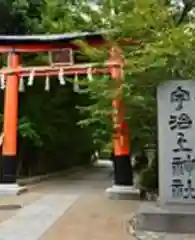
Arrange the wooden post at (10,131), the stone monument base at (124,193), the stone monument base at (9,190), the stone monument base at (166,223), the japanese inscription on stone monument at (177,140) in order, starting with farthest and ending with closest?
the wooden post at (10,131) < the stone monument base at (9,190) < the stone monument base at (124,193) < the japanese inscription on stone monument at (177,140) < the stone monument base at (166,223)

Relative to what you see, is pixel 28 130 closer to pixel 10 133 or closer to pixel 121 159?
pixel 10 133

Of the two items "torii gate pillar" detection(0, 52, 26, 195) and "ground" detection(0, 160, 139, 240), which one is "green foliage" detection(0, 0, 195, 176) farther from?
"ground" detection(0, 160, 139, 240)

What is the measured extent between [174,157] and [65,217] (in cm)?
262

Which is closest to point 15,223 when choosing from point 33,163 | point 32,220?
point 32,220

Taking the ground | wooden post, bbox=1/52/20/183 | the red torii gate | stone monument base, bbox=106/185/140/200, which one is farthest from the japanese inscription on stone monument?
wooden post, bbox=1/52/20/183

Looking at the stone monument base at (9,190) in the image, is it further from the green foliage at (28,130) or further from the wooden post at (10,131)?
the green foliage at (28,130)

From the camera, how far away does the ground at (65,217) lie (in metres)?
8.16

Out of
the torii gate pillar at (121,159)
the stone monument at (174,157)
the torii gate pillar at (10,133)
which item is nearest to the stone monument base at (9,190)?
the torii gate pillar at (10,133)

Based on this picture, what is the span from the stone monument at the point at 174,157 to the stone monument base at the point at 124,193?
13.4ft

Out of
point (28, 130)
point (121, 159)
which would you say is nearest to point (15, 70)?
point (28, 130)

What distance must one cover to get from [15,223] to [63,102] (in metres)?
9.46

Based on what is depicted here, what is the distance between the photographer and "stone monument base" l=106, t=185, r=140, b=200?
1305 centimetres

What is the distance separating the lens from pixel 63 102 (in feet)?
60.3

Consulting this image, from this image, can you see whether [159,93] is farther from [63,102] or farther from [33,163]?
[33,163]
